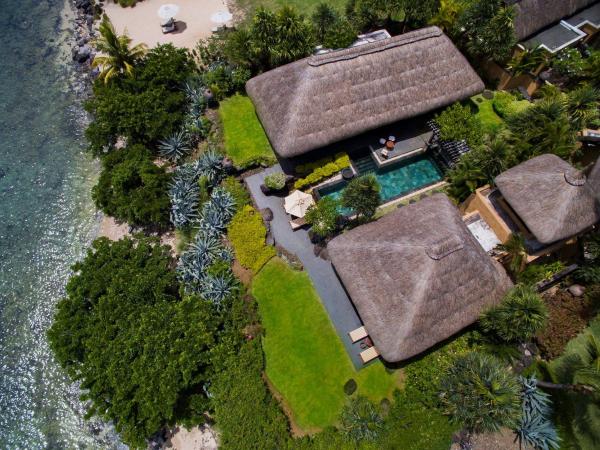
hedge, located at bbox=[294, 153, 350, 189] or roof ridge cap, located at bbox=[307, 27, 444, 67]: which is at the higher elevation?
roof ridge cap, located at bbox=[307, 27, 444, 67]

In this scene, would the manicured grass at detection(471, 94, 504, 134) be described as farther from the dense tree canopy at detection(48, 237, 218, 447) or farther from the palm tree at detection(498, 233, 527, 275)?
the dense tree canopy at detection(48, 237, 218, 447)

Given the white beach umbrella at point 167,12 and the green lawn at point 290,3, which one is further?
the green lawn at point 290,3

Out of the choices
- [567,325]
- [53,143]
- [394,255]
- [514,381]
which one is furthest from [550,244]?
[53,143]

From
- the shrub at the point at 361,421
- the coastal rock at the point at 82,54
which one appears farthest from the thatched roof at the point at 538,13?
the coastal rock at the point at 82,54

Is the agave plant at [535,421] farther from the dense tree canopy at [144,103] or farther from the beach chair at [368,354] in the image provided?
the dense tree canopy at [144,103]

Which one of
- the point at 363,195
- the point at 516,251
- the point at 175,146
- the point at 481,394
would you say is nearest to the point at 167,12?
the point at 175,146

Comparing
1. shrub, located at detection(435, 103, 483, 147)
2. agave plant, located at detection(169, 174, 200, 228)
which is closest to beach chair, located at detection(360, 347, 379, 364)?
agave plant, located at detection(169, 174, 200, 228)
